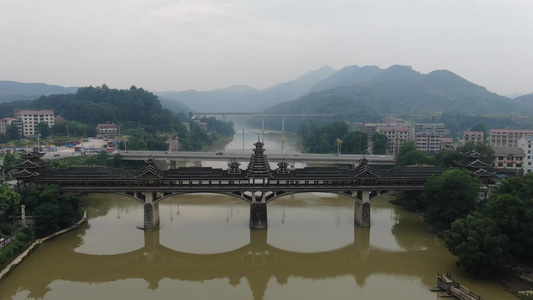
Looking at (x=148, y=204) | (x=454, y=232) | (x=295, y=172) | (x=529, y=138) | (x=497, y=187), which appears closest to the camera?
(x=454, y=232)

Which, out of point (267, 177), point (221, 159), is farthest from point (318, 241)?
point (221, 159)

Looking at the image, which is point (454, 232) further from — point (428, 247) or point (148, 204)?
point (148, 204)

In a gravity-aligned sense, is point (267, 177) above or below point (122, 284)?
above

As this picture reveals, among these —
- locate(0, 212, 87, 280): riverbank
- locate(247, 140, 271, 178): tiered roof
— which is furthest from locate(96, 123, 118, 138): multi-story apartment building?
locate(247, 140, 271, 178): tiered roof

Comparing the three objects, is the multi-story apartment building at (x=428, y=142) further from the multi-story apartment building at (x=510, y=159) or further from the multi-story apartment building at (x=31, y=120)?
the multi-story apartment building at (x=31, y=120)

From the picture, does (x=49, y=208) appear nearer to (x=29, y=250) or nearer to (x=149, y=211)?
(x=29, y=250)

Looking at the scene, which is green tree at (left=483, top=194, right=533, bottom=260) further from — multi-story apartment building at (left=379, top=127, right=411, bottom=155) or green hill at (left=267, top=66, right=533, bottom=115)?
green hill at (left=267, top=66, right=533, bottom=115)

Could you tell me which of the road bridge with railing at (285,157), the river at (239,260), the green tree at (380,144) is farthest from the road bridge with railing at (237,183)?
the green tree at (380,144)
